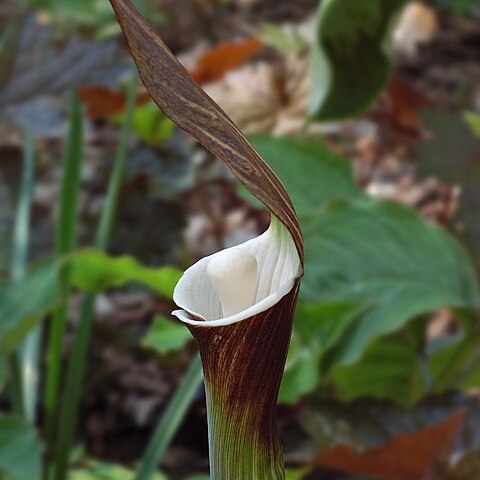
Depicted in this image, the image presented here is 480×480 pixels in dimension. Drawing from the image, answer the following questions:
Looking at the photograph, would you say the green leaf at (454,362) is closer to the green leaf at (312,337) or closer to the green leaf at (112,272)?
the green leaf at (312,337)

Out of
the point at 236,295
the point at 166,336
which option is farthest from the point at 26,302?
the point at 236,295

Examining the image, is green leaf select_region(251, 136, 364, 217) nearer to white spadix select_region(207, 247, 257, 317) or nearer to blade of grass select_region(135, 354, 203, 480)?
blade of grass select_region(135, 354, 203, 480)

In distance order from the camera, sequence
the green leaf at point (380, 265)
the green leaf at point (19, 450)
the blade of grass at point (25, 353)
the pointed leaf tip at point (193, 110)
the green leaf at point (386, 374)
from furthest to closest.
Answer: the green leaf at point (386, 374) → the blade of grass at point (25, 353) → the green leaf at point (380, 265) → the green leaf at point (19, 450) → the pointed leaf tip at point (193, 110)

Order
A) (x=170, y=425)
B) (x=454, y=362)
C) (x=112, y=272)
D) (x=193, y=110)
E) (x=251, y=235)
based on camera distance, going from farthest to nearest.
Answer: (x=251, y=235)
(x=454, y=362)
(x=112, y=272)
(x=170, y=425)
(x=193, y=110)

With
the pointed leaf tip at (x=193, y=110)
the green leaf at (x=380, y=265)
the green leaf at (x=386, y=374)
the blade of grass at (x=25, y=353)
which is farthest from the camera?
the green leaf at (x=386, y=374)

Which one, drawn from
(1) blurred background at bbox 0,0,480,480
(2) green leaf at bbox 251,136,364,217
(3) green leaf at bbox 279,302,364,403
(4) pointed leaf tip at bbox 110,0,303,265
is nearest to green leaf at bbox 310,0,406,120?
(1) blurred background at bbox 0,0,480,480

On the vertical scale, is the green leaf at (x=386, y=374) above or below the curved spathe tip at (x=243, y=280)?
below

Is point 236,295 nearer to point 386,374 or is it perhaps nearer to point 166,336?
point 166,336

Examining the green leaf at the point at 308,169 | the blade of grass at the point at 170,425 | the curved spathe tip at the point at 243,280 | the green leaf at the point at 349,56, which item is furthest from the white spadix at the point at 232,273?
the green leaf at the point at 308,169

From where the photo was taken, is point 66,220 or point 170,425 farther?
point 66,220
